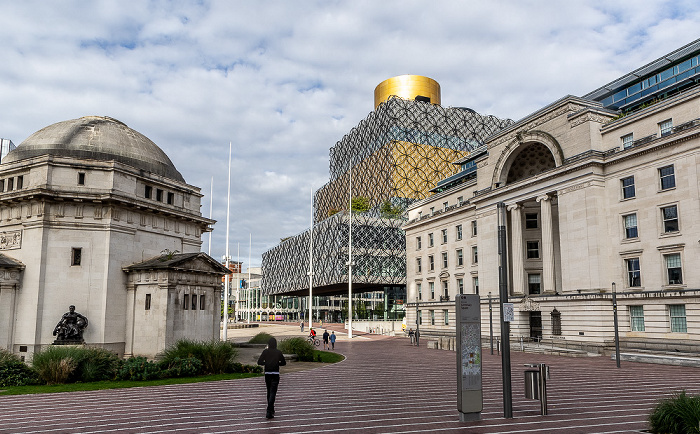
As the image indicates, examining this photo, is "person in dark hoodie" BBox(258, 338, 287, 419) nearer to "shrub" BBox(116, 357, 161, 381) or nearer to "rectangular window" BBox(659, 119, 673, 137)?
"shrub" BBox(116, 357, 161, 381)

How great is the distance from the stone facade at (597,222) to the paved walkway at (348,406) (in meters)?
13.8

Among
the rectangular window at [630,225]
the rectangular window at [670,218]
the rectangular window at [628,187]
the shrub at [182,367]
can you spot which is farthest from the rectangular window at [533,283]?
the shrub at [182,367]

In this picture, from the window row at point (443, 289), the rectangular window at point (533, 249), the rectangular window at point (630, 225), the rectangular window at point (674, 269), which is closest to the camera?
the rectangular window at point (674, 269)

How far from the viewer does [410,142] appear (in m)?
118

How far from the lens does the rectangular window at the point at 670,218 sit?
37594 millimetres

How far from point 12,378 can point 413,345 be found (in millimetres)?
36586

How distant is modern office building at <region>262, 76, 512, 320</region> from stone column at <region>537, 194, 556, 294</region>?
44.7 m

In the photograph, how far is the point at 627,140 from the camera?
137ft

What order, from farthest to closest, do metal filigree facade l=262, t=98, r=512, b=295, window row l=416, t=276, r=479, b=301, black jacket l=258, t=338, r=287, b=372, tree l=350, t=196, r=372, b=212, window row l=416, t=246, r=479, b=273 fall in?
tree l=350, t=196, r=372, b=212 < metal filigree facade l=262, t=98, r=512, b=295 < window row l=416, t=246, r=479, b=273 < window row l=416, t=276, r=479, b=301 < black jacket l=258, t=338, r=287, b=372

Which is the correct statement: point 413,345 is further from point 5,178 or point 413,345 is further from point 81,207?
point 5,178

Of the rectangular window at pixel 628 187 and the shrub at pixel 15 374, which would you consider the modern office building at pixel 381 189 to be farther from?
the shrub at pixel 15 374

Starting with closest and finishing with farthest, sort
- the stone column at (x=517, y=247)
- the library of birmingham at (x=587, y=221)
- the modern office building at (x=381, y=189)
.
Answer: the library of birmingham at (x=587, y=221) < the stone column at (x=517, y=247) < the modern office building at (x=381, y=189)

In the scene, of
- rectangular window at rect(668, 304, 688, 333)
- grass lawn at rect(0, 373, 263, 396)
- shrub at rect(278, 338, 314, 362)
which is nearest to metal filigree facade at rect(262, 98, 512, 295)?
shrub at rect(278, 338, 314, 362)

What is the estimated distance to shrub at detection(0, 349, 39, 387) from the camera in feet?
72.2
